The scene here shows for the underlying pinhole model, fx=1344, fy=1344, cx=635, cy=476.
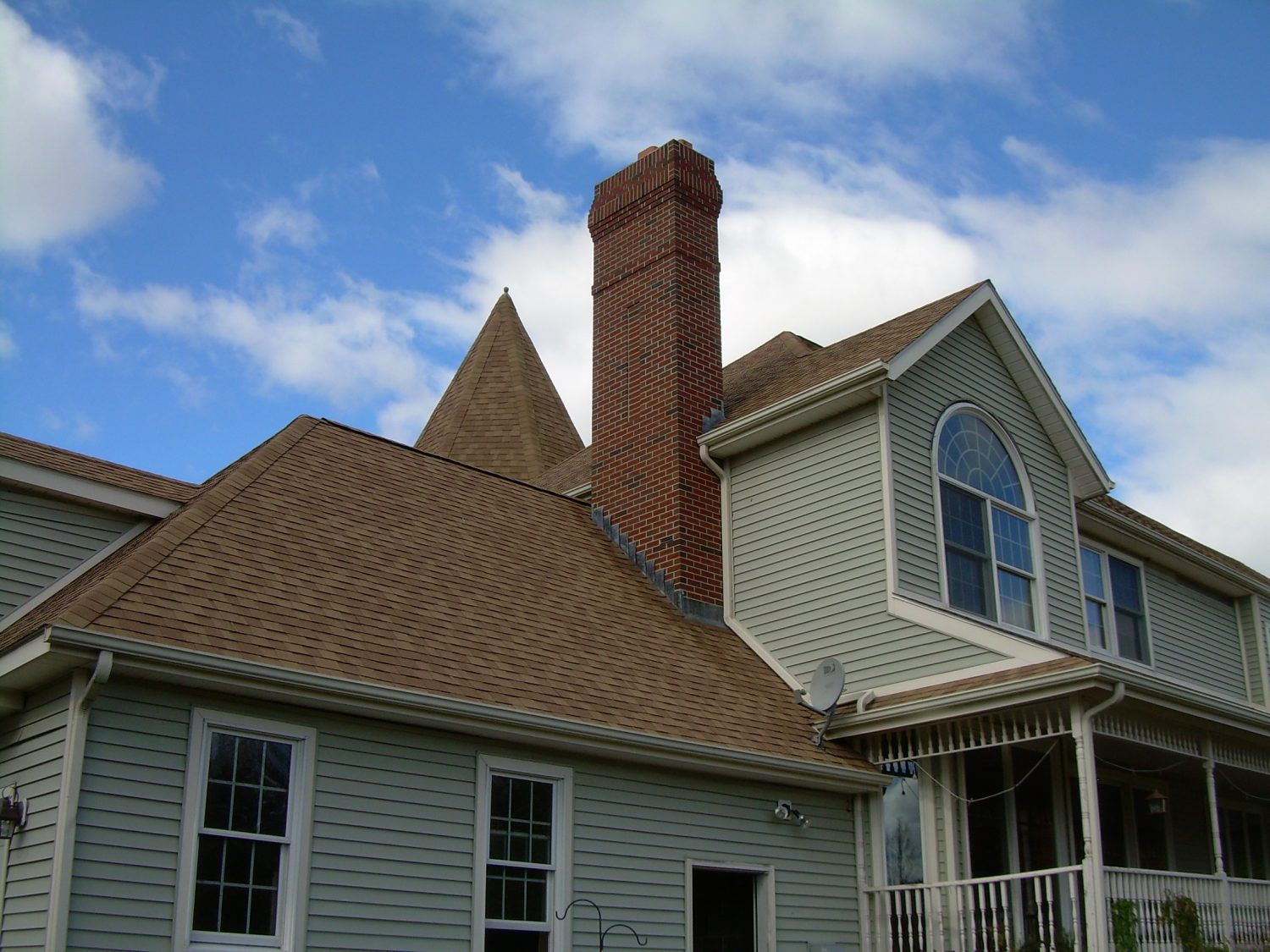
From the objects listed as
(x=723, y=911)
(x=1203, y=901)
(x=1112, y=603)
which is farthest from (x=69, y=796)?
(x=1112, y=603)

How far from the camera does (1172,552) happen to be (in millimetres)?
17578

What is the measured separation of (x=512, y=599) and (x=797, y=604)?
10.2ft

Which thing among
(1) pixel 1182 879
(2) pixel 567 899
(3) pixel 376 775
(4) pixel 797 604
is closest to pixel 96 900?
(3) pixel 376 775

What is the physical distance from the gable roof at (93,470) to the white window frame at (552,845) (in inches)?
147

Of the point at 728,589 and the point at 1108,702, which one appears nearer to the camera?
the point at 1108,702

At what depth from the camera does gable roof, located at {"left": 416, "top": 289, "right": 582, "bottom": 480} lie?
20062 millimetres

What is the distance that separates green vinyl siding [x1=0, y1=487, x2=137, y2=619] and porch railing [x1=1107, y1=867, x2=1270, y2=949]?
8.47 metres

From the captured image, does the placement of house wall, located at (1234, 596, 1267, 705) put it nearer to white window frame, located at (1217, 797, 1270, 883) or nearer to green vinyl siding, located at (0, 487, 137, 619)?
white window frame, located at (1217, 797, 1270, 883)

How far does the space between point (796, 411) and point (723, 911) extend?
484cm

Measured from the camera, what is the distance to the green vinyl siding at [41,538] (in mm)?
10289

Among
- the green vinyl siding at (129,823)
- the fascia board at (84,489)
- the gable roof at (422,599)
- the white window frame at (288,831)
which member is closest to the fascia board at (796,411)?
the gable roof at (422,599)

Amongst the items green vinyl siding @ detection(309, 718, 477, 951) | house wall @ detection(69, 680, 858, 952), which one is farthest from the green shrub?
green vinyl siding @ detection(309, 718, 477, 951)

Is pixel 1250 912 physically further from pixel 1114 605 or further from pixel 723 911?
pixel 1114 605

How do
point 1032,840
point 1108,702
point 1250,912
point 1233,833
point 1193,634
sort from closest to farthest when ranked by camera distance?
point 1108,702 < point 1250,912 < point 1032,840 < point 1233,833 < point 1193,634
